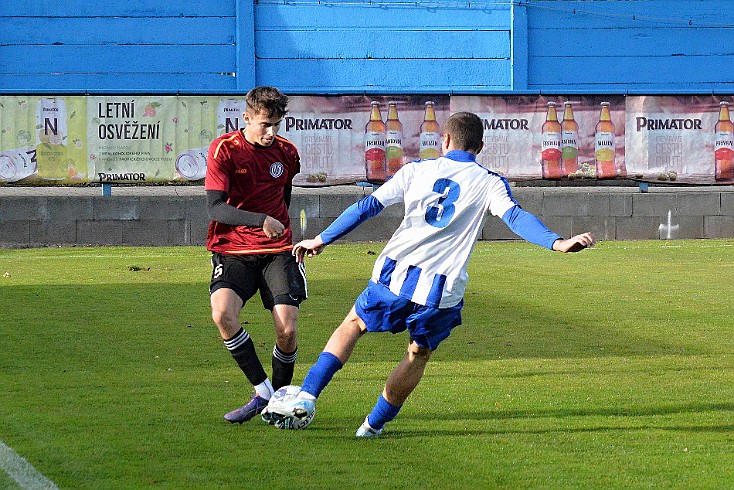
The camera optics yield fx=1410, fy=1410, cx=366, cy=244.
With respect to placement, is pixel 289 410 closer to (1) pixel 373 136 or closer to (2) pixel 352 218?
(2) pixel 352 218

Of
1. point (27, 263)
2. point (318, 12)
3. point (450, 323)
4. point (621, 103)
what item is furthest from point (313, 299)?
point (318, 12)

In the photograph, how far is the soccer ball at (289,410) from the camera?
268 inches

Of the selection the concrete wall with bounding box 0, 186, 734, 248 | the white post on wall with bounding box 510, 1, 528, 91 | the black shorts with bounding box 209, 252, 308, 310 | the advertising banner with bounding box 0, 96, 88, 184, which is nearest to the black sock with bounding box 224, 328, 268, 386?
the black shorts with bounding box 209, 252, 308, 310

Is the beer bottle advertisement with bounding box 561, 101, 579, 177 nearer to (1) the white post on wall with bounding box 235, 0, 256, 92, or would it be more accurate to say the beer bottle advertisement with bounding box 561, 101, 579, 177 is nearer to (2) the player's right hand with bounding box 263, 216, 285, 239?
(1) the white post on wall with bounding box 235, 0, 256, 92

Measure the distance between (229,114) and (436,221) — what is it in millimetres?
13457

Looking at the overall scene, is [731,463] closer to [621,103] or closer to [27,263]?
[27,263]

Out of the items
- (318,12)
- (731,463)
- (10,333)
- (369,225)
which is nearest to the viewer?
(731,463)

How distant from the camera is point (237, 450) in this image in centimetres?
655

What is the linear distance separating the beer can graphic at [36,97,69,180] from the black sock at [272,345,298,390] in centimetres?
1254

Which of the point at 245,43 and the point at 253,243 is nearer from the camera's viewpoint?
the point at 253,243

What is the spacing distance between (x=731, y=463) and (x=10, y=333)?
6324 millimetres

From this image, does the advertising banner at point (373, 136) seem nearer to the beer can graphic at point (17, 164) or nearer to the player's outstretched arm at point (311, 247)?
the beer can graphic at point (17, 164)

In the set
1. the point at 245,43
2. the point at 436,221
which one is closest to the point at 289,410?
the point at 436,221

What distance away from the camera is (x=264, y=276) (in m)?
7.51
